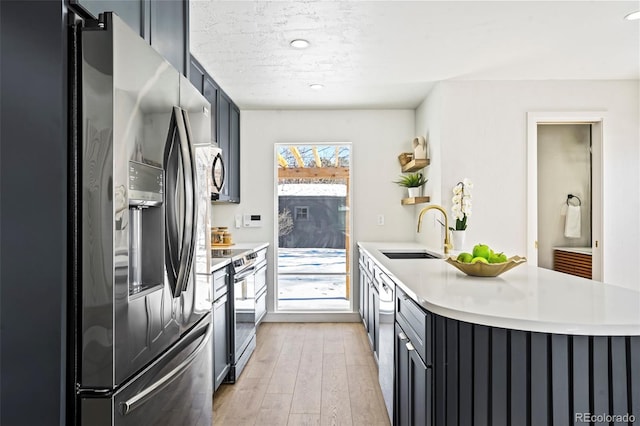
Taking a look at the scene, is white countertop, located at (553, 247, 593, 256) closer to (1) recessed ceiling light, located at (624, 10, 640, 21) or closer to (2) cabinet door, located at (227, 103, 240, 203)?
(1) recessed ceiling light, located at (624, 10, 640, 21)

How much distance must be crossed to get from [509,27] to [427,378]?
2321 mm

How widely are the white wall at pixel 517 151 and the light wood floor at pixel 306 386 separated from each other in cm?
157

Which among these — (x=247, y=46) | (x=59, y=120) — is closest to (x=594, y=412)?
(x=59, y=120)

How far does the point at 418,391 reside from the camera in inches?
66.8

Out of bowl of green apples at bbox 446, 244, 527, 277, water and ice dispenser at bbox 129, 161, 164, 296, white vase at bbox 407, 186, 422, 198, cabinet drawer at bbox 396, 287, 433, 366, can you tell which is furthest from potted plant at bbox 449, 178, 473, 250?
water and ice dispenser at bbox 129, 161, 164, 296

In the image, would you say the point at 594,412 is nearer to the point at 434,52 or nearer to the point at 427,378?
the point at 427,378

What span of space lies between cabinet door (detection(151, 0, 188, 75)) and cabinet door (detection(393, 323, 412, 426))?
160 centimetres

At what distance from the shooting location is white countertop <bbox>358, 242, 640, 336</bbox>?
49.6 inches

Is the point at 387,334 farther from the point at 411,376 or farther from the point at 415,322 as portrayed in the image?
the point at 415,322

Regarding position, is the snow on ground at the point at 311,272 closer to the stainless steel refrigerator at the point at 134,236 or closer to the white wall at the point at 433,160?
the white wall at the point at 433,160

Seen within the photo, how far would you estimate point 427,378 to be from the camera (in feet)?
5.04

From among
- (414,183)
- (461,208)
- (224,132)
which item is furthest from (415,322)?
(224,132)

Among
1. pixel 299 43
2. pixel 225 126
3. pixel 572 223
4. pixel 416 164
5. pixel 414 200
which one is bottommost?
pixel 572 223

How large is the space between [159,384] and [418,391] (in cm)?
95
